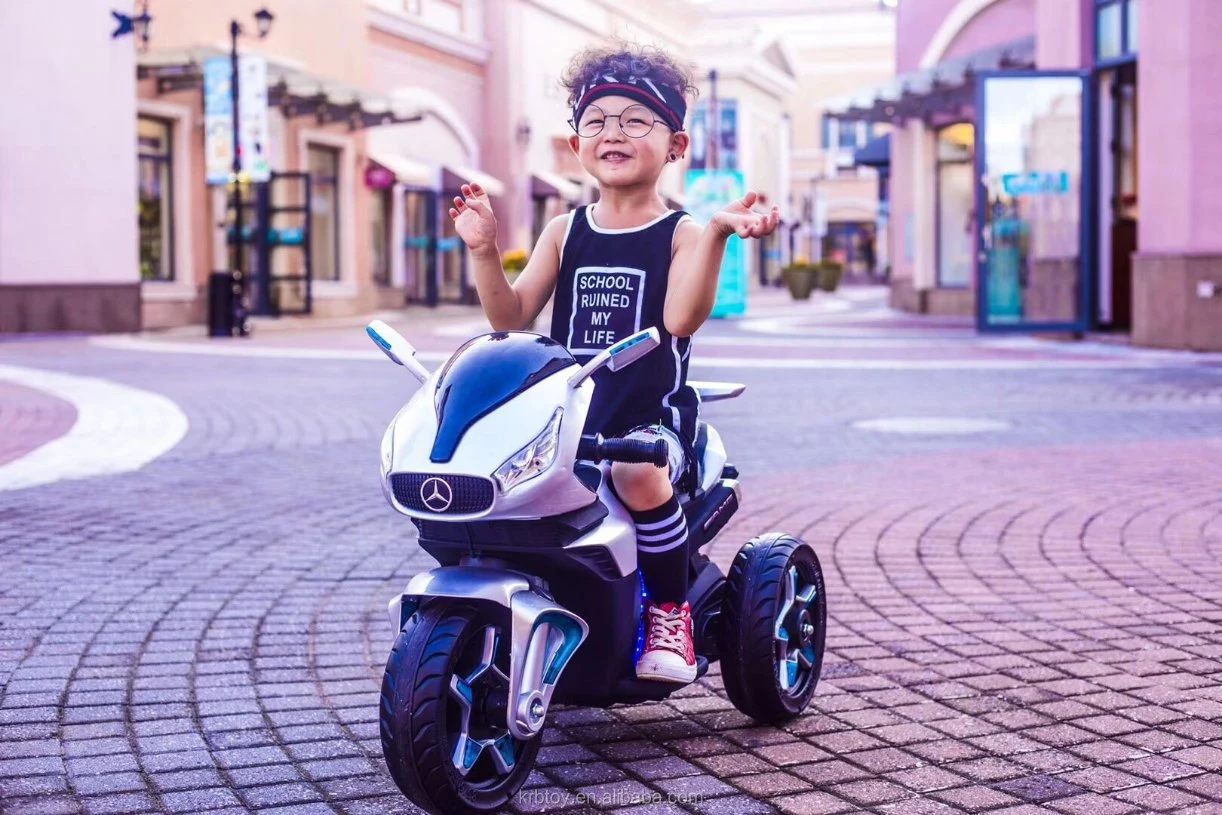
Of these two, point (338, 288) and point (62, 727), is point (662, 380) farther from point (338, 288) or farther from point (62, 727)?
point (338, 288)

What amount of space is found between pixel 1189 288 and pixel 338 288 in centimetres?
2034

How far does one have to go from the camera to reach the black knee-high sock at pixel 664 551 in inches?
140

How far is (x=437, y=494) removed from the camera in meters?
3.15

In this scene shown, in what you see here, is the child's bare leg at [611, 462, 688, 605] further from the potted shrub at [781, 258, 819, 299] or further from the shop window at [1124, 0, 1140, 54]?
the potted shrub at [781, 258, 819, 299]

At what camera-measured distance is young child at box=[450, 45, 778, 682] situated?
141 inches

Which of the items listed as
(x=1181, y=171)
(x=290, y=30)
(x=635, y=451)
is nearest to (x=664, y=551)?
(x=635, y=451)

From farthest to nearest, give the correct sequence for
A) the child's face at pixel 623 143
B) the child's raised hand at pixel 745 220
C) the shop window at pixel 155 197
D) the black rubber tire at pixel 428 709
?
the shop window at pixel 155 197
the child's face at pixel 623 143
the child's raised hand at pixel 745 220
the black rubber tire at pixel 428 709

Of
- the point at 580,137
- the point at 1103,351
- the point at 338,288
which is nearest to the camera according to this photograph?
the point at 580,137

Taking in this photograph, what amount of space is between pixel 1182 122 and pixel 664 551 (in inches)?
596

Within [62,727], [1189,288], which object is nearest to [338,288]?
[1189,288]

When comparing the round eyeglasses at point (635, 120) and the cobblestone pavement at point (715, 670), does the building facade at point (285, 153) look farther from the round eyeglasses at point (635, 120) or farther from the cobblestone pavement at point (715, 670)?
the cobblestone pavement at point (715, 670)

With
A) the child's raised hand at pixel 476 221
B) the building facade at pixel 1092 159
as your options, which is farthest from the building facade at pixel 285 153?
the building facade at pixel 1092 159

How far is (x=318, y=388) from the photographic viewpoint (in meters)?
14.0

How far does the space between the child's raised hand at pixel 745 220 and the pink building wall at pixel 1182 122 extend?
14928mm
